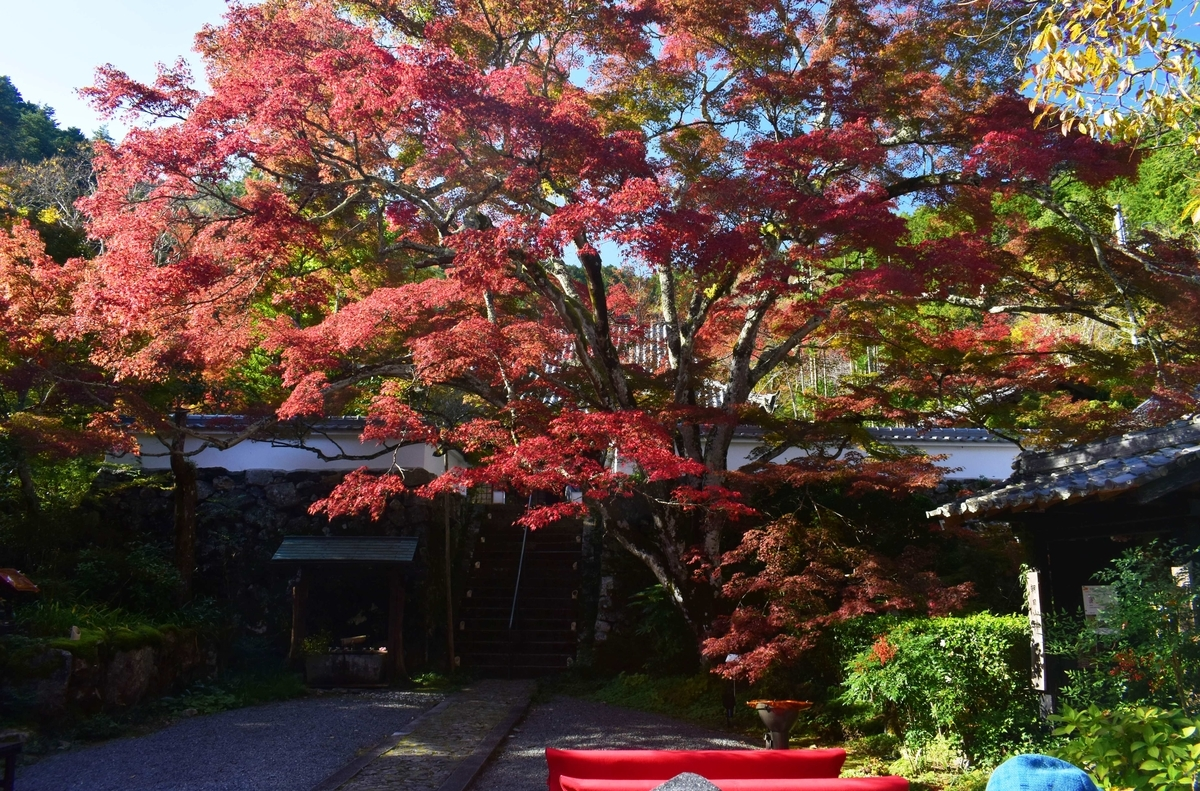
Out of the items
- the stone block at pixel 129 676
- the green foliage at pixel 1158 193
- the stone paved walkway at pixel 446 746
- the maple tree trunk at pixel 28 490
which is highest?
the green foliage at pixel 1158 193

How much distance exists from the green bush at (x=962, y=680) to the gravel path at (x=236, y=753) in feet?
15.0

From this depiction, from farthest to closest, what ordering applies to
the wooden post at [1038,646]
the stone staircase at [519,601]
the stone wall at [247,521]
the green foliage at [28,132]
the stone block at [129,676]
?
the green foliage at [28,132], the stone staircase at [519,601], the stone wall at [247,521], the stone block at [129,676], the wooden post at [1038,646]

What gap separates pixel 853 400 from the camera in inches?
382

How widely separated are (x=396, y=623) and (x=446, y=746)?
468 centimetres

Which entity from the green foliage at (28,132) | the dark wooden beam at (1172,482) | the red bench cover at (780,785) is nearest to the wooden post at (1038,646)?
the dark wooden beam at (1172,482)

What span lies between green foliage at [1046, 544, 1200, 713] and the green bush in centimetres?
101

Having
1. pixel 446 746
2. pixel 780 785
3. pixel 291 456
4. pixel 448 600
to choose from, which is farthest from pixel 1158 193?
pixel 780 785

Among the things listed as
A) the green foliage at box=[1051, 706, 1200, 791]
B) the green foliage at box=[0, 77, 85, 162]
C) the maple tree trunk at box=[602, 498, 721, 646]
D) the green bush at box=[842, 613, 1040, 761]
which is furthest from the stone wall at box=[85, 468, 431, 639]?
the green foliage at box=[0, 77, 85, 162]

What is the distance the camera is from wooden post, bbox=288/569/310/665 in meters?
12.0

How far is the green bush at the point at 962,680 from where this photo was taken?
258 inches

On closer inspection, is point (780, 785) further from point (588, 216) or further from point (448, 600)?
point (448, 600)

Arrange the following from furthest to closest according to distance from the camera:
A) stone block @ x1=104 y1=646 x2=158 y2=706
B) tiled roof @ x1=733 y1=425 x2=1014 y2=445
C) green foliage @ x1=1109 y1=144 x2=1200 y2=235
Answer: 1. green foliage @ x1=1109 y1=144 x2=1200 y2=235
2. tiled roof @ x1=733 y1=425 x2=1014 y2=445
3. stone block @ x1=104 y1=646 x2=158 y2=706

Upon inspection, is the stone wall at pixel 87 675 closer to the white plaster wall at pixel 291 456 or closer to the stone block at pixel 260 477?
the stone block at pixel 260 477

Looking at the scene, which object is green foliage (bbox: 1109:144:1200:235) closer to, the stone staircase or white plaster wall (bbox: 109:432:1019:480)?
white plaster wall (bbox: 109:432:1019:480)
